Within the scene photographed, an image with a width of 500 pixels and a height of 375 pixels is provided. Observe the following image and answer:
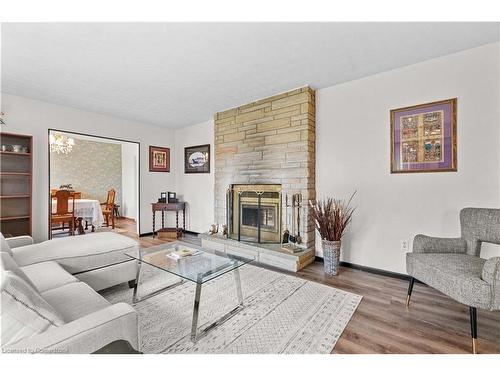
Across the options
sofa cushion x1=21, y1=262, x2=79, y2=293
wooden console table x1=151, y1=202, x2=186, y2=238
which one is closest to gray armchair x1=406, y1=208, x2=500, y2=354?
sofa cushion x1=21, y1=262, x2=79, y2=293

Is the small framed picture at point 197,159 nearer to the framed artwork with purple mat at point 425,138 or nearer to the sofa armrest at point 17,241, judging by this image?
the sofa armrest at point 17,241

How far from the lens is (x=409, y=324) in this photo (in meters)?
1.75

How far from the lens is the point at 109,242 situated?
238 cm

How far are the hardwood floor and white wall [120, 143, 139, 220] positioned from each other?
21.7ft

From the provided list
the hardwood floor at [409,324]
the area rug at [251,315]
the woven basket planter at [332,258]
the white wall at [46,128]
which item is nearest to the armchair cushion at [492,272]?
the hardwood floor at [409,324]

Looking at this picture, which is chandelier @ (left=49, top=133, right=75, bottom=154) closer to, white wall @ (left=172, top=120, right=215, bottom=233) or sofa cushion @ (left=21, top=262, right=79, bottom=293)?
white wall @ (left=172, top=120, right=215, bottom=233)

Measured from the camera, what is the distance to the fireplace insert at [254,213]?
135 inches

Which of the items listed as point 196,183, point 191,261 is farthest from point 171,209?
point 191,261

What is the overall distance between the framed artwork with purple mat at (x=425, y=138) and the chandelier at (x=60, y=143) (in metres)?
5.92

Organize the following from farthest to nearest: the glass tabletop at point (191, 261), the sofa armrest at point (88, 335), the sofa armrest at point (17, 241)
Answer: the sofa armrest at point (17, 241), the glass tabletop at point (191, 261), the sofa armrest at point (88, 335)

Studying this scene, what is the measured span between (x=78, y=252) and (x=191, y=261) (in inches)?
41.4
